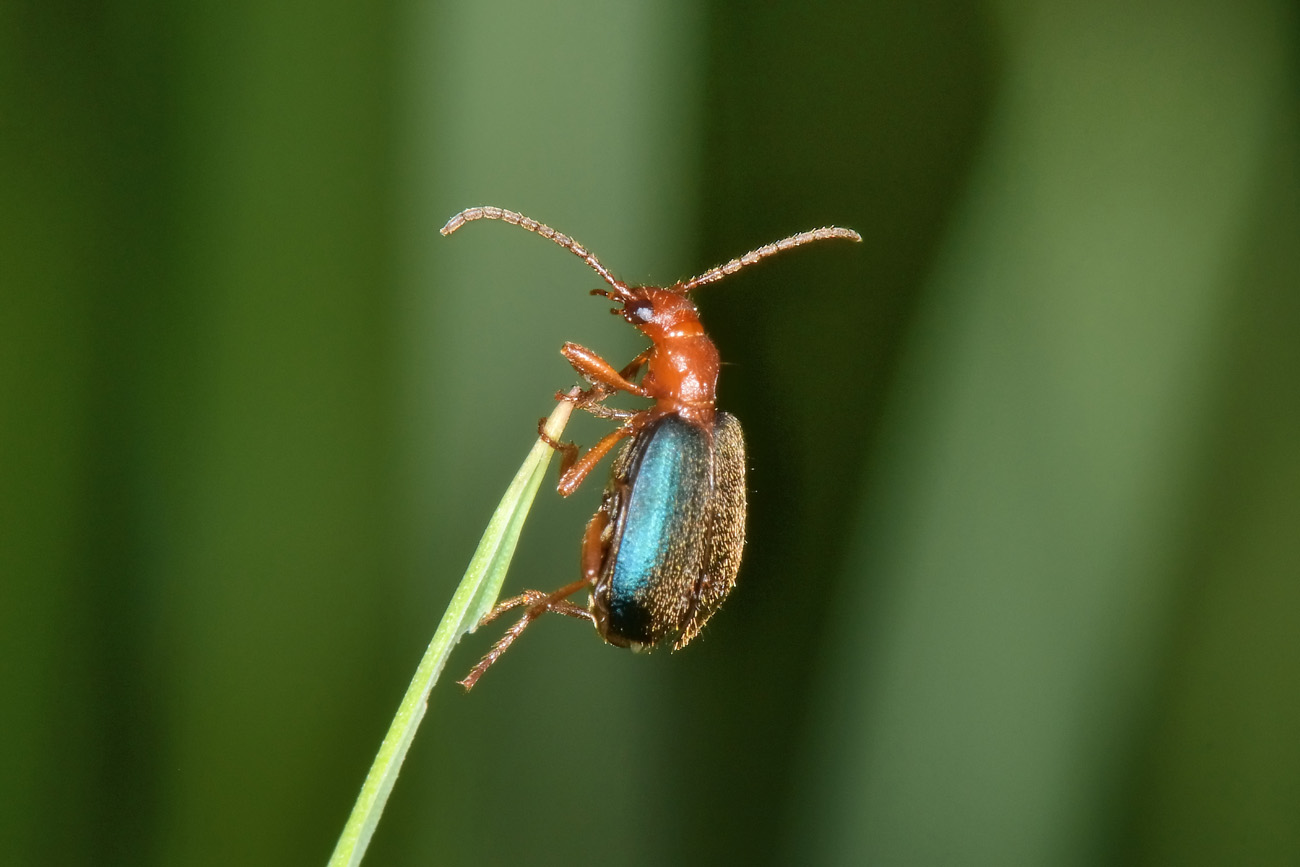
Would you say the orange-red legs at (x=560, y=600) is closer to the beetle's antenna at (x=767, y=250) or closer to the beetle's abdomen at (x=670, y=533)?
the beetle's abdomen at (x=670, y=533)

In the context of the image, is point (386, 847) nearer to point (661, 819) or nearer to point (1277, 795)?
point (661, 819)

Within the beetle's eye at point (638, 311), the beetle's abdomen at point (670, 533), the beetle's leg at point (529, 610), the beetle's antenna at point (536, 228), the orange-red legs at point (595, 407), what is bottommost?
the beetle's leg at point (529, 610)

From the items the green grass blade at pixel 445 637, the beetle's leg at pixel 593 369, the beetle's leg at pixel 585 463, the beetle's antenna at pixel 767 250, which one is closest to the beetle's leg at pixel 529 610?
the beetle's leg at pixel 585 463

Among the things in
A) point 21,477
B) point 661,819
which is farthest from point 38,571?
point 661,819

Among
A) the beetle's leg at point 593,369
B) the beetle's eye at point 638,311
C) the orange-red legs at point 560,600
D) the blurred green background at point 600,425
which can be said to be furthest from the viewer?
the beetle's eye at point 638,311

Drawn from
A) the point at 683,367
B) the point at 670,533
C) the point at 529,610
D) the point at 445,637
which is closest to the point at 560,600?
the point at 529,610

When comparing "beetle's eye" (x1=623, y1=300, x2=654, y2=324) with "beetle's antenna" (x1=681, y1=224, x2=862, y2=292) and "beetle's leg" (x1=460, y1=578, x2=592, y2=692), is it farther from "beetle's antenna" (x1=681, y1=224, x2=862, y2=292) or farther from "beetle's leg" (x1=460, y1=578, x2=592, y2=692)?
"beetle's leg" (x1=460, y1=578, x2=592, y2=692)
